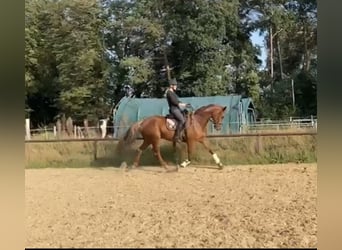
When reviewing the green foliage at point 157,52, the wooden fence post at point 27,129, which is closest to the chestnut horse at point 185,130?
the green foliage at point 157,52

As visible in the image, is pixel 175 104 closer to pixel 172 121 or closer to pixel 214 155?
pixel 172 121

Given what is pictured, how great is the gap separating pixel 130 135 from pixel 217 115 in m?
0.45

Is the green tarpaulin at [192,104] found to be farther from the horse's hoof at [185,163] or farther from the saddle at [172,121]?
the horse's hoof at [185,163]

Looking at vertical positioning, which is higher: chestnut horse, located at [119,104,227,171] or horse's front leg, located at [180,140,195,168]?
chestnut horse, located at [119,104,227,171]

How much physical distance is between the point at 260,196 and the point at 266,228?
16 centimetres

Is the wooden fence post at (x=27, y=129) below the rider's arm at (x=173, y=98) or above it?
below

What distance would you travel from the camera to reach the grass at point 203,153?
3.56m

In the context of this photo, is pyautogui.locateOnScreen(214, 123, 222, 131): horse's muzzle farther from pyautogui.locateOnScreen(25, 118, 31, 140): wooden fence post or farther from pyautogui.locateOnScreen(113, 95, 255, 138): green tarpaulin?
pyautogui.locateOnScreen(25, 118, 31, 140): wooden fence post

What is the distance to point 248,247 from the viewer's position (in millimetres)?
3445

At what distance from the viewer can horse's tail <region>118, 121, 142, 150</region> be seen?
3.56m

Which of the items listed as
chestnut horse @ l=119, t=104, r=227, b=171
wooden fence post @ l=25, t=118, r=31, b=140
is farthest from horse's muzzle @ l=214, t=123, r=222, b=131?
wooden fence post @ l=25, t=118, r=31, b=140

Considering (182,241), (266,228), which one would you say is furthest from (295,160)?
(182,241)
